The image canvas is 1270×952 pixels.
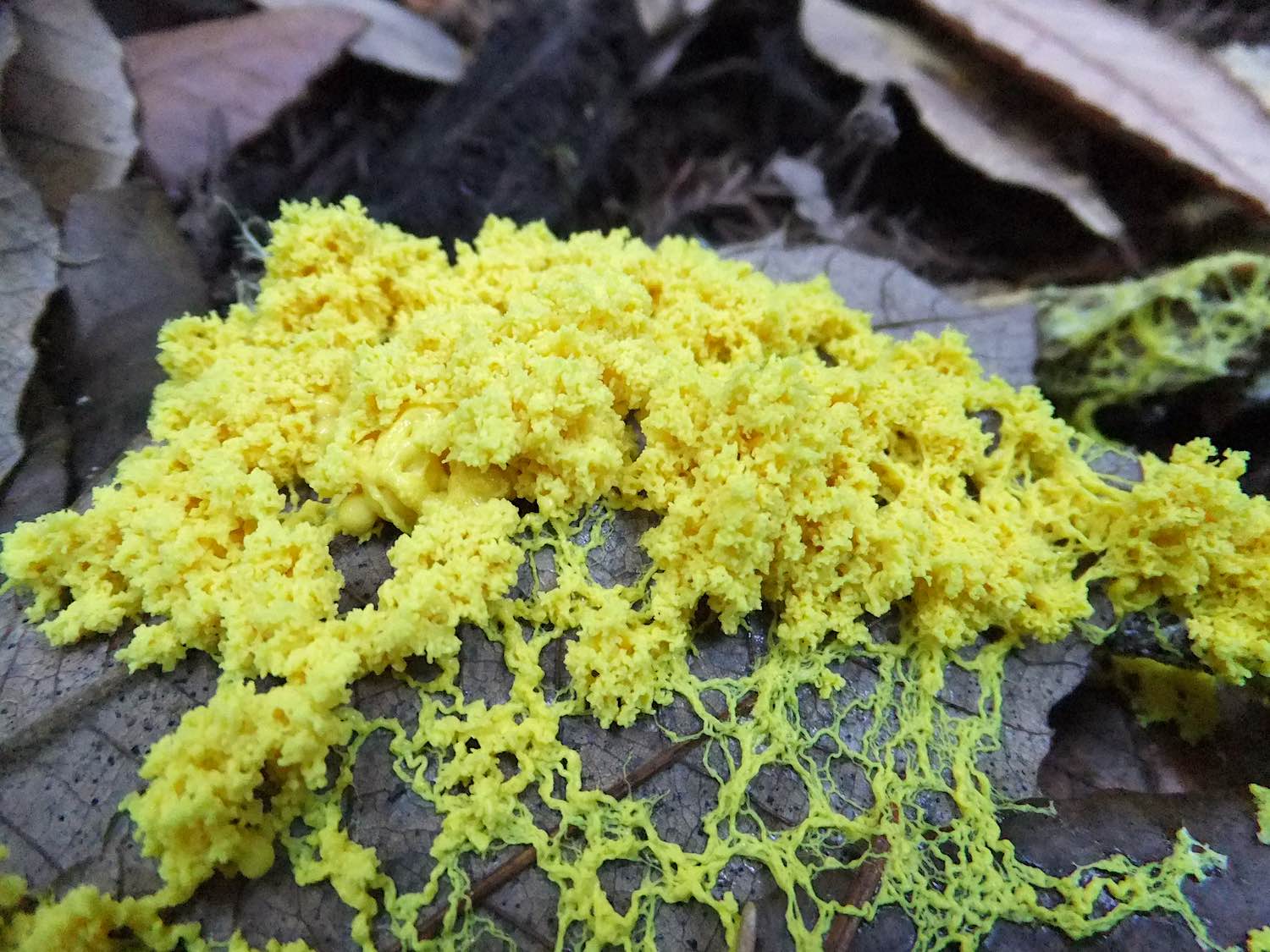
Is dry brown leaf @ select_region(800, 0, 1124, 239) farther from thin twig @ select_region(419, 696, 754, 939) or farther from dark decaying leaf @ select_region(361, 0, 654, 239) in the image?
thin twig @ select_region(419, 696, 754, 939)

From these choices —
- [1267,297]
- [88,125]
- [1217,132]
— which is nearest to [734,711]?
[1267,297]

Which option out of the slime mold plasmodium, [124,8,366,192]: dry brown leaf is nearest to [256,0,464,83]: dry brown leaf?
[124,8,366,192]: dry brown leaf

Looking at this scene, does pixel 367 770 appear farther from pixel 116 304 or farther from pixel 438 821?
pixel 116 304

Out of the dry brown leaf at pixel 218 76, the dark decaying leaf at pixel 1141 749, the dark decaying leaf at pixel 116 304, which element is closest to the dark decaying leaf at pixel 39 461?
the dark decaying leaf at pixel 116 304

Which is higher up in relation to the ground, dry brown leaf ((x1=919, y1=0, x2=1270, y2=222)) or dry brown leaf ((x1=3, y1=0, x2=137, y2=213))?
dry brown leaf ((x1=919, y1=0, x2=1270, y2=222))

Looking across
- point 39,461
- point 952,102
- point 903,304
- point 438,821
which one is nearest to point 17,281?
point 39,461
